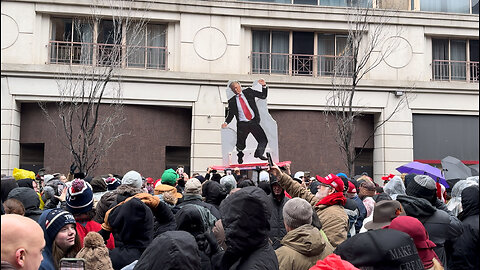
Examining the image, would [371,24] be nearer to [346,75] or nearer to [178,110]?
[346,75]

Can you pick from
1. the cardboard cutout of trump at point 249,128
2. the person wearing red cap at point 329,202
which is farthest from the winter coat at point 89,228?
the cardboard cutout of trump at point 249,128

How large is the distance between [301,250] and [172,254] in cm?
141

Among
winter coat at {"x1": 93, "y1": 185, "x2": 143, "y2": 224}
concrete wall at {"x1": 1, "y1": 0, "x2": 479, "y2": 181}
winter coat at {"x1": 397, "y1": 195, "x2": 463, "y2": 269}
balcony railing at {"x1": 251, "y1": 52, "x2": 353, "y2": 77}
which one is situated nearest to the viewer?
winter coat at {"x1": 397, "y1": 195, "x2": 463, "y2": 269}

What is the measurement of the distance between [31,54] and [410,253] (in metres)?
19.5

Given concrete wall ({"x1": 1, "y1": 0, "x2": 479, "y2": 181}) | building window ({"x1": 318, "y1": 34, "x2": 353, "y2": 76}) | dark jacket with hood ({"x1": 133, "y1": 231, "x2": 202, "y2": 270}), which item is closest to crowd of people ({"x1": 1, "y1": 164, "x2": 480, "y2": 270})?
dark jacket with hood ({"x1": 133, "y1": 231, "x2": 202, "y2": 270})

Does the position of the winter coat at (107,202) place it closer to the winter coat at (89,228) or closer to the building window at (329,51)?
the winter coat at (89,228)

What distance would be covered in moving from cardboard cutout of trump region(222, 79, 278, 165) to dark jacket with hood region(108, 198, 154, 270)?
577 centimetres

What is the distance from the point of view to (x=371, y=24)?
2111 centimetres

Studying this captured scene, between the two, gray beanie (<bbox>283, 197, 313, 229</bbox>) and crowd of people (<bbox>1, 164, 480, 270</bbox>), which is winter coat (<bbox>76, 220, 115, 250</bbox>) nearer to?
crowd of people (<bbox>1, 164, 480, 270</bbox>)

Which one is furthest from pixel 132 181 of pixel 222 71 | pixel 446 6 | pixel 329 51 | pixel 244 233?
pixel 446 6

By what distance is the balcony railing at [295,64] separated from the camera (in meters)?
21.2

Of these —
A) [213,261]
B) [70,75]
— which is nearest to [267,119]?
[213,261]

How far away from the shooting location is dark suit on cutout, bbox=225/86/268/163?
10516mm

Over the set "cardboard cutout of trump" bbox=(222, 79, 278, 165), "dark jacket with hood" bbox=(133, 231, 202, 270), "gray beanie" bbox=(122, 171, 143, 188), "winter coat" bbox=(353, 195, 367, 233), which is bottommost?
"winter coat" bbox=(353, 195, 367, 233)
